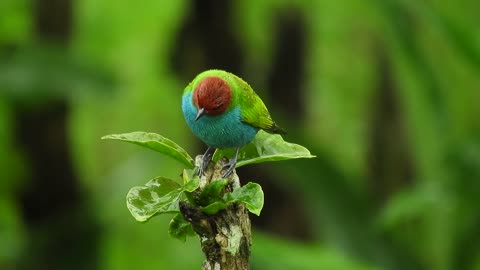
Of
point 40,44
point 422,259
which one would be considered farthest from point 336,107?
point 422,259

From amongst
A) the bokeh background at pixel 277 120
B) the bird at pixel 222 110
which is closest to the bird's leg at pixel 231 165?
the bird at pixel 222 110

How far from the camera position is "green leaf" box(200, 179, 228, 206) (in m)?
1.35

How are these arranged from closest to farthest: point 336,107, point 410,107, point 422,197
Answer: point 422,197 < point 410,107 < point 336,107

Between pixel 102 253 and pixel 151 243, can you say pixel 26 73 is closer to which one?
pixel 102 253

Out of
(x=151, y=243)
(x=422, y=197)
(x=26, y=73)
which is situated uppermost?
(x=422, y=197)

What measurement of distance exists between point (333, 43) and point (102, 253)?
11.0ft

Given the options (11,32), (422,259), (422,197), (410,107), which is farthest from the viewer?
(11,32)

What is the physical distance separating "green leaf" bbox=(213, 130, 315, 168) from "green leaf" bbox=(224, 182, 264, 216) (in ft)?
0.17

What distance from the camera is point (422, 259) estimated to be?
4531mm

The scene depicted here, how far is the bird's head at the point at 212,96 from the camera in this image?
48.7 inches

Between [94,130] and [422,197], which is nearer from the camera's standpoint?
[422,197]

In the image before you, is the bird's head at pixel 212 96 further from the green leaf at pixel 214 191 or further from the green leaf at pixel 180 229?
the green leaf at pixel 180 229

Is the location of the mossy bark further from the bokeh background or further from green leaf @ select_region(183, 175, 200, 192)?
the bokeh background

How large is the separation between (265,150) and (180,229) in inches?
7.2
